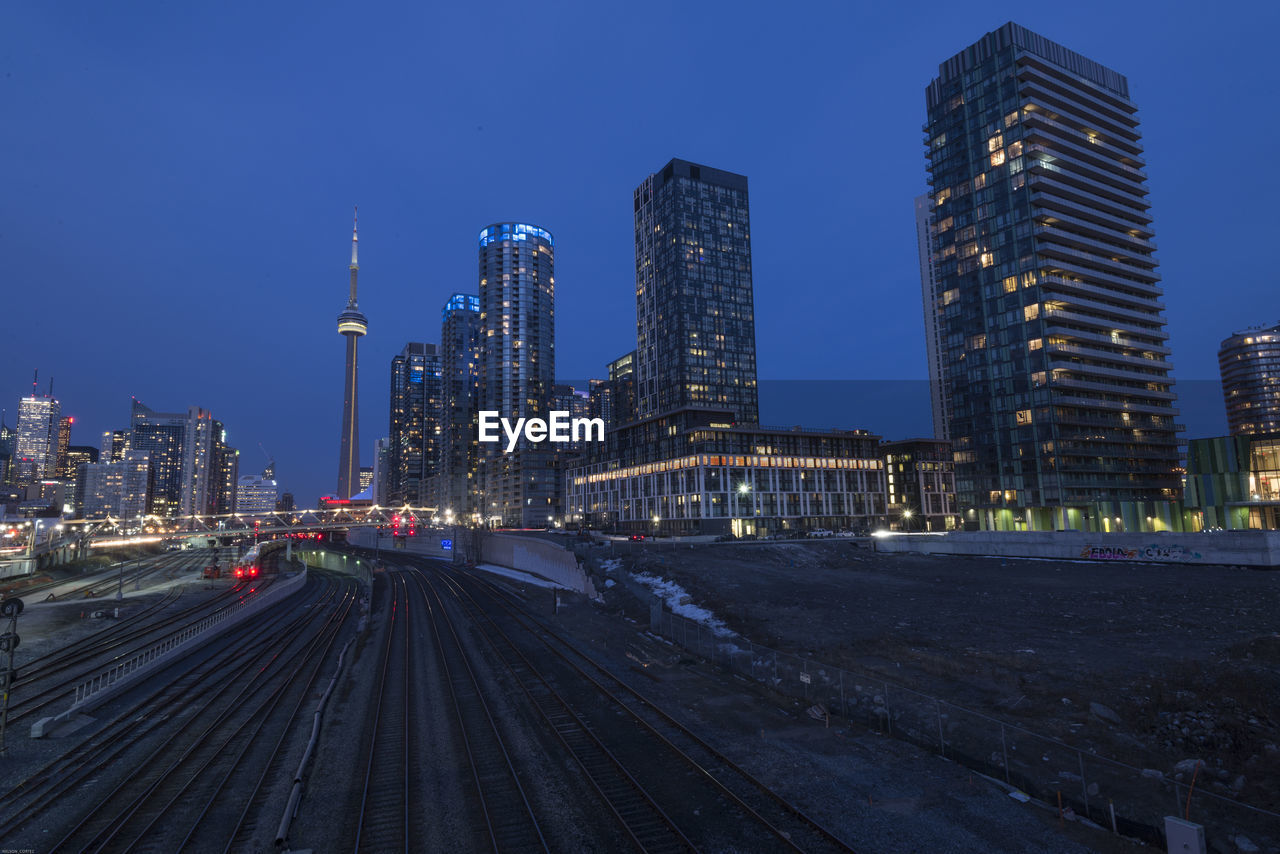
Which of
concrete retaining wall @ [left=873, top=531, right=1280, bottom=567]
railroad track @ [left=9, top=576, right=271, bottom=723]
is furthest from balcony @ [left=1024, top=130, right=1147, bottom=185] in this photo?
railroad track @ [left=9, top=576, right=271, bottom=723]

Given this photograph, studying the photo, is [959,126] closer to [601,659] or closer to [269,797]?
[601,659]

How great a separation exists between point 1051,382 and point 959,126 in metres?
56.4

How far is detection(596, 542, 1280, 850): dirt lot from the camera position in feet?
64.0

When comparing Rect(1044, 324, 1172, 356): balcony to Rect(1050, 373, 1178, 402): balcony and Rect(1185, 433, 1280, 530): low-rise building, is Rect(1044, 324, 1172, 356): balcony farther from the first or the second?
Rect(1185, 433, 1280, 530): low-rise building

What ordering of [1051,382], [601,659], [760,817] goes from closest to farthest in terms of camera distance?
1. [760,817]
2. [601,659]
3. [1051,382]

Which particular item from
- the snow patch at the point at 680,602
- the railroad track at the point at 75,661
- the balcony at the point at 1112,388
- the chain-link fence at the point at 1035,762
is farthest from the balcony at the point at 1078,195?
the railroad track at the point at 75,661

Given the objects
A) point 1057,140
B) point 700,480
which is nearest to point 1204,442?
point 1057,140

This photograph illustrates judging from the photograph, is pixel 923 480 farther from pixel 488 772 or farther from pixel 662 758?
pixel 488 772

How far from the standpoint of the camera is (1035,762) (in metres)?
18.3

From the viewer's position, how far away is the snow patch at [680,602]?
40403mm

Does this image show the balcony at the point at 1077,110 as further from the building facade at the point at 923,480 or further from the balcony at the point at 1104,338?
the building facade at the point at 923,480

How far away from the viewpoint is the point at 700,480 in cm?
12244

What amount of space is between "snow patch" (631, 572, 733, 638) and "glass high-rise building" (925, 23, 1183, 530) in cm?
9009

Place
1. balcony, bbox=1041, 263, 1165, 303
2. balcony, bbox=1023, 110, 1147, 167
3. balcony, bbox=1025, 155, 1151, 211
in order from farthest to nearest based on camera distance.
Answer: balcony, bbox=1023, 110, 1147, 167, balcony, bbox=1025, 155, 1151, 211, balcony, bbox=1041, 263, 1165, 303
